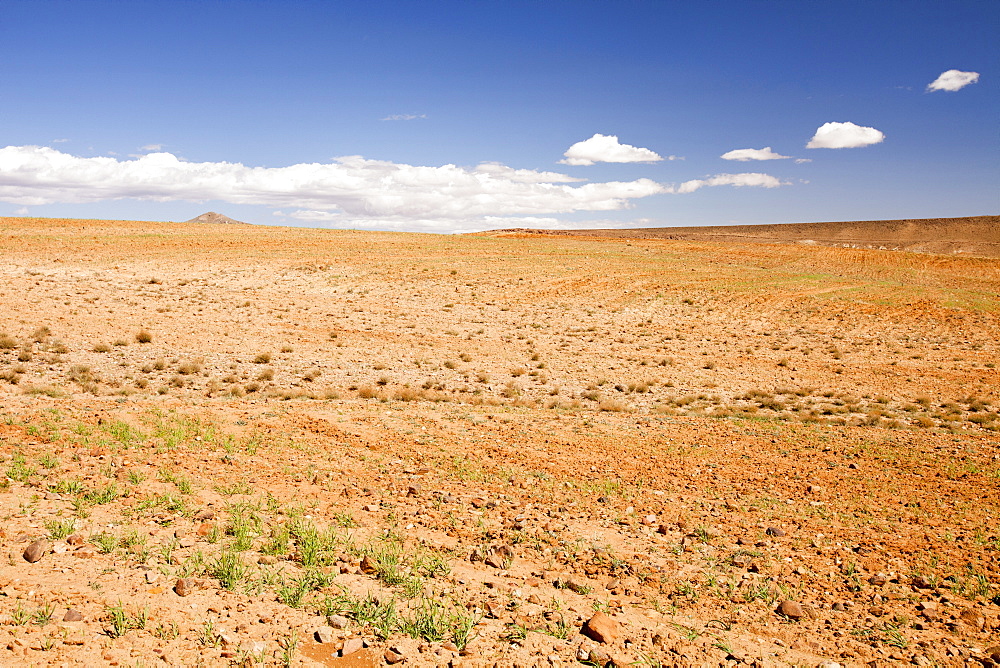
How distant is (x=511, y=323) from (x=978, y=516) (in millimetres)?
21098

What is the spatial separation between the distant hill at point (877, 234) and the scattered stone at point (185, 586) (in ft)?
275

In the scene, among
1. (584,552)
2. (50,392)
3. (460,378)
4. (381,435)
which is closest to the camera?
(584,552)

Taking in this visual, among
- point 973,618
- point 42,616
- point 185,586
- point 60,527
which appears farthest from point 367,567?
point 973,618

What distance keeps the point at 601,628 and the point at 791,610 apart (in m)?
1.80

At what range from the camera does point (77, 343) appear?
18.8m

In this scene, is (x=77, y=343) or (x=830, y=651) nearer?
(x=830, y=651)

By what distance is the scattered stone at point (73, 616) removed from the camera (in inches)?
176

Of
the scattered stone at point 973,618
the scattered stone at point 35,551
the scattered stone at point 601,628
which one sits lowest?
the scattered stone at point 973,618

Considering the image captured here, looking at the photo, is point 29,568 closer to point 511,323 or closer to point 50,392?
point 50,392

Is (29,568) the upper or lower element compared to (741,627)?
upper

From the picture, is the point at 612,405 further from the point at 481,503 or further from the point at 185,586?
the point at 185,586

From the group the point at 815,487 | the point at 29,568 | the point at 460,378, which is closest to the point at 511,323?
the point at 460,378

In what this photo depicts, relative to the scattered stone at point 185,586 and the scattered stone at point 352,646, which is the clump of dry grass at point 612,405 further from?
the scattered stone at point 185,586

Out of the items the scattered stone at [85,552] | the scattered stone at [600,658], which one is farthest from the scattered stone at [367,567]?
the scattered stone at [85,552]
